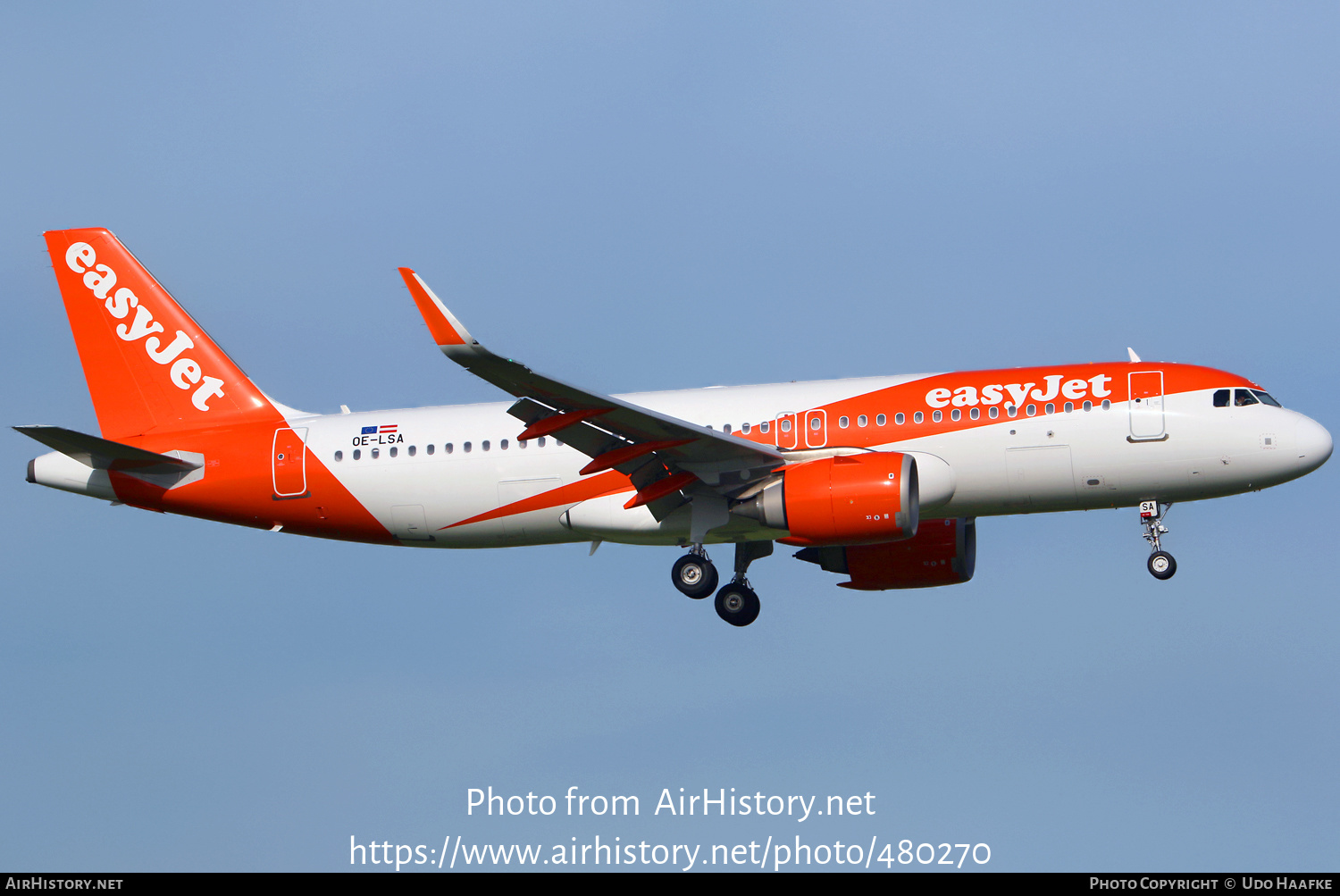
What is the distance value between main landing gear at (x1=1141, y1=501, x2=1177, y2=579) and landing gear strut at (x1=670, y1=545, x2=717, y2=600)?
843 centimetres

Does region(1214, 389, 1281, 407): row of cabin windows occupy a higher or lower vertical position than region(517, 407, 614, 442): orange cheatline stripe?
higher

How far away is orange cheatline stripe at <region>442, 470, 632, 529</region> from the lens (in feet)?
102

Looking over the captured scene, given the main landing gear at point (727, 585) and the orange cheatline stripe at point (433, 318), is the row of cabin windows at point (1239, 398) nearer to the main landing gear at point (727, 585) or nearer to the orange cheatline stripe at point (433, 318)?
the main landing gear at point (727, 585)

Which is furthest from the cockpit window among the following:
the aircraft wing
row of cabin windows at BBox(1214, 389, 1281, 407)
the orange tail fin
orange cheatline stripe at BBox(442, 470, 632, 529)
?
the orange tail fin

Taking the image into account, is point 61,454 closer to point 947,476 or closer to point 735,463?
point 735,463

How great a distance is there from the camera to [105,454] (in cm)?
3175

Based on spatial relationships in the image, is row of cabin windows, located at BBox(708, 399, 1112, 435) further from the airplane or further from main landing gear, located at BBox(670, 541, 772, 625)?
main landing gear, located at BBox(670, 541, 772, 625)

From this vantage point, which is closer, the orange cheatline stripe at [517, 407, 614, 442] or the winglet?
the winglet

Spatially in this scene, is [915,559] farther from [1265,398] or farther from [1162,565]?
[1265,398]

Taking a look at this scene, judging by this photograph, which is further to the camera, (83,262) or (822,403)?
(83,262)

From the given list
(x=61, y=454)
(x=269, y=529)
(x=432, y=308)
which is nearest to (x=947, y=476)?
(x=432, y=308)

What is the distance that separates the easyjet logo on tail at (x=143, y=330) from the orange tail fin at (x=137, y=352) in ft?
0.06

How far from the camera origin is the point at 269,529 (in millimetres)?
33250

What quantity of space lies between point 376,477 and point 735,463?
7.59 m
